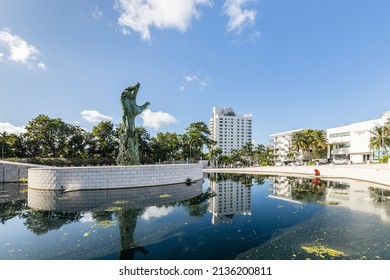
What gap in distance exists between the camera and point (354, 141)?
53406 millimetres

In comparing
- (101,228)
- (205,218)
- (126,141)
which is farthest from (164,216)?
(126,141)

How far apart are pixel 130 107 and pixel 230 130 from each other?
113254 millimetres

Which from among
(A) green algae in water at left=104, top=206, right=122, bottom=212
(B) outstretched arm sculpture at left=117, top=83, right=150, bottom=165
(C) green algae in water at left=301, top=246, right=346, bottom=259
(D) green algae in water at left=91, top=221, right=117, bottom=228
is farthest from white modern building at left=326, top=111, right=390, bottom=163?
(D) green algae in water at left=91, top=221, right=117, bottom=228

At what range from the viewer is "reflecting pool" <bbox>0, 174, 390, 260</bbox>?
19.9ft

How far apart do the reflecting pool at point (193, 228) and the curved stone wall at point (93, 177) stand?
9.48 ft

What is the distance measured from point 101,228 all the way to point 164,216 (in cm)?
282

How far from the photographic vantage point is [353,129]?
54.2 m

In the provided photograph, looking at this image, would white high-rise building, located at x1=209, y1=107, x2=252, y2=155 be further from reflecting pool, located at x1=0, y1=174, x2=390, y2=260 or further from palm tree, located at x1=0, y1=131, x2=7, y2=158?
reflecting pool, located at x1=0, y1=174, x2=390, y2=260

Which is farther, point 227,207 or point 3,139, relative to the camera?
point 3,139

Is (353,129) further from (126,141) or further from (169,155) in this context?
(126,141)

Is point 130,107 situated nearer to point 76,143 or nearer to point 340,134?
point 76,143

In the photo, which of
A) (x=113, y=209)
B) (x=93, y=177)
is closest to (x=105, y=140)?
(x=93, y=177)

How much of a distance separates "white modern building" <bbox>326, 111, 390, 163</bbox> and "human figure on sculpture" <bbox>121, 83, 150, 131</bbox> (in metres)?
54.6

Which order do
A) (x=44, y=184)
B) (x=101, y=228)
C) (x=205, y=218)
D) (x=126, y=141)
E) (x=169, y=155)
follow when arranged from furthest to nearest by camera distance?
1. (x=169, y=155)
2. (x=126, y=141)
3. (x=44, y=184)
4. (x=205, y=218)
5. (x=101, y=228)
